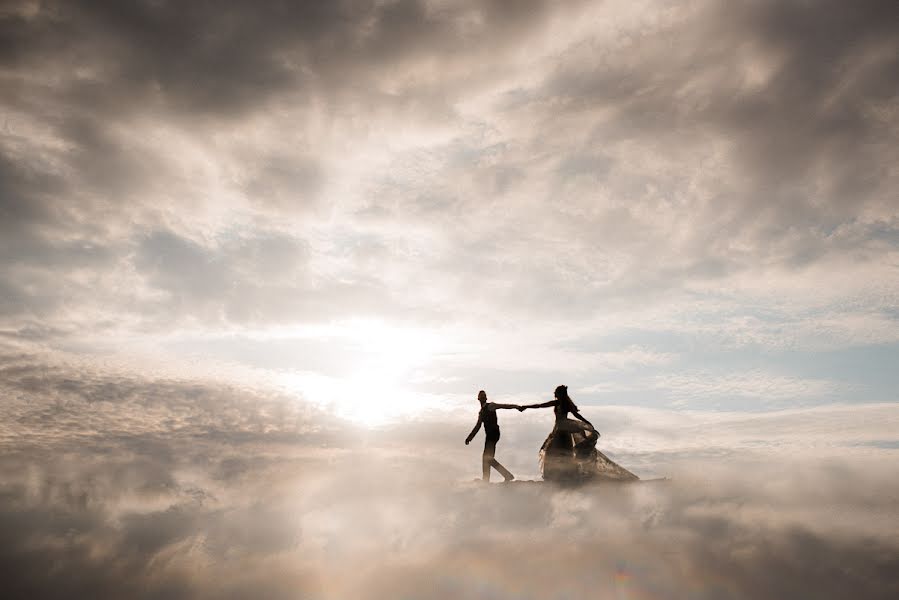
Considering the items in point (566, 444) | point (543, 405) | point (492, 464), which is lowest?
point (492, 464)

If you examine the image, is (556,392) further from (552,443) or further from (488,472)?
(488,472)

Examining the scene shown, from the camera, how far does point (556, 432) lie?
85.6 ft

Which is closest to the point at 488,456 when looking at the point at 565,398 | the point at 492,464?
the point at 492,464

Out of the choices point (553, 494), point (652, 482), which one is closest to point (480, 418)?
point (553, 494)

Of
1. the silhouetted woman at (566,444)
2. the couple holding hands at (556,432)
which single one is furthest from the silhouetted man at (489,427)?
the silhouetted woman at (566,444)

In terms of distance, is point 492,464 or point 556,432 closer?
point 556,432

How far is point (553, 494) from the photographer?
25.5m

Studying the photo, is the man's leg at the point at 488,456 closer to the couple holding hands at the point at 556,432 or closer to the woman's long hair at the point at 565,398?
the couple holding hands at the point at 556,432

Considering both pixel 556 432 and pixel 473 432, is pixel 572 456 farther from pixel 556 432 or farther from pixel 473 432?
pixel 473 432

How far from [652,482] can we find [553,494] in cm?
467

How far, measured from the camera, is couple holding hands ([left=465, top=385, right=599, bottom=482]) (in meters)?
25.9

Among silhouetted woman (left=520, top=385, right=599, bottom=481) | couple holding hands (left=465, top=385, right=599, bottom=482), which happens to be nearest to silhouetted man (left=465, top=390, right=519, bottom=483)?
couple holding hands (left=465, top=385, right=599, bottom=482)

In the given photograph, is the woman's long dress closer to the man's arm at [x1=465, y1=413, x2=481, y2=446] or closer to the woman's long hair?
the woman's long hair

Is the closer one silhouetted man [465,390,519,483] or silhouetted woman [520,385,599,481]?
silhouetted woman [520,385,599,481]
